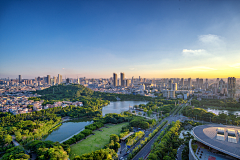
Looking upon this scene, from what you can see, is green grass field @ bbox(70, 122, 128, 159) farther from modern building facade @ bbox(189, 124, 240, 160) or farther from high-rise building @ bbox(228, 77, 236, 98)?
high-rise building @ bbox(228, 77, 236, 98)

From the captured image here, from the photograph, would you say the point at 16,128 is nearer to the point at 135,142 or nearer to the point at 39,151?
the point at 39,151

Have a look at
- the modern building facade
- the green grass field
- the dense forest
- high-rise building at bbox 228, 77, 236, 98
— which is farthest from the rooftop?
high-rise building at bbox 228, 77, 236, 98

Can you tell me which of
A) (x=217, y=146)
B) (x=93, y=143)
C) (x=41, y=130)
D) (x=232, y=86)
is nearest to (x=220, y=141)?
(x=217, y=146)

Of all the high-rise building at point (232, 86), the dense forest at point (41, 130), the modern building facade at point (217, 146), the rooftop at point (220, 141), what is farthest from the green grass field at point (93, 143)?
the high-rise building at point (232, 86)

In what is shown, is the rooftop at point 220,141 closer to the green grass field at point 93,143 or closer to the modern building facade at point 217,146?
the modern building facade at point 217,146

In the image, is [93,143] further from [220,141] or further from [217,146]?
[220,141]

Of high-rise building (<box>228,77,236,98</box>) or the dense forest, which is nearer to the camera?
the dense forest

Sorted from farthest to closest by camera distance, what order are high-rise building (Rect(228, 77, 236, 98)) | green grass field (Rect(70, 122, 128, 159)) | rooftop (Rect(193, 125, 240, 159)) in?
high-rise building (Rect(228, 77, 236, 98)) → green grass field (Rect(70, 122, 128, 159)) → rooftop (Rect(193, 125, 240, 159))

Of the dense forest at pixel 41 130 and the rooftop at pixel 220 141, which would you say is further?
the dense forest at pixel 41 130

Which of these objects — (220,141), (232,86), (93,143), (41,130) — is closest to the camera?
(220,141)

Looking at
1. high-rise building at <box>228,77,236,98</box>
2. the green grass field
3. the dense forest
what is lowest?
the green grass field

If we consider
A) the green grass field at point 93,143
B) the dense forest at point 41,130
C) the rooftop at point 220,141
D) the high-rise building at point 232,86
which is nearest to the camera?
the rooftop at point 220,141

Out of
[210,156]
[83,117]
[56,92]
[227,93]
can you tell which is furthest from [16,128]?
[227,93]
